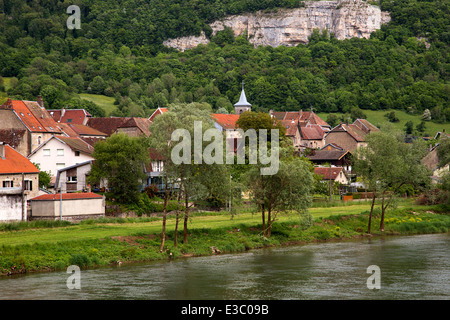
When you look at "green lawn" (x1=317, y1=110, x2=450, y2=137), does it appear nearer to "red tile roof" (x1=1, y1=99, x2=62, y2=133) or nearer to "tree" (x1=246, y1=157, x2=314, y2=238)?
"red tile roof" (x1=1, y1=99, x2=62, y2=133)

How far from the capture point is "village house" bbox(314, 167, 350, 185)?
7950 centimetres

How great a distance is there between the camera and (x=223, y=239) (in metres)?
47.5

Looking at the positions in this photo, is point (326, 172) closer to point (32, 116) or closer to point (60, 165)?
point (60, 165)

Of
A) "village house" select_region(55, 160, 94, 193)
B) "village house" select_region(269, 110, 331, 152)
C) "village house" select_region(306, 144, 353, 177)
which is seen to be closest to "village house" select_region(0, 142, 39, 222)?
"village house" select_region(55, 160, 94, 193)

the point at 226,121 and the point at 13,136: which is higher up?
the point at 226,121

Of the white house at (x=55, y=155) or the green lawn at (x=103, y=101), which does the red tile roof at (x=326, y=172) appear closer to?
the white house at (x=55, y=155)

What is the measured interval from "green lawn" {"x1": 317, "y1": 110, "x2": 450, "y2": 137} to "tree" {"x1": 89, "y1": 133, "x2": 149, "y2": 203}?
3550 inches

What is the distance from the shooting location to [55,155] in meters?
68.1

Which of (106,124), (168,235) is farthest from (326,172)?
(168,235)

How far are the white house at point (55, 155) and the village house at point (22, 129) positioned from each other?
5.66 m

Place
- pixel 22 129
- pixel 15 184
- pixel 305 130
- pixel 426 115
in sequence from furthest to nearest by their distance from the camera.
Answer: pixel 426 115
pixel 305 130
pixel 22 129
pixel 15 184

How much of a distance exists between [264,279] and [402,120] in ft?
401
